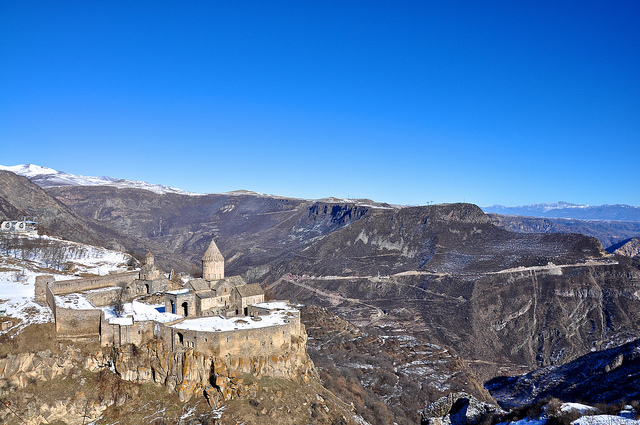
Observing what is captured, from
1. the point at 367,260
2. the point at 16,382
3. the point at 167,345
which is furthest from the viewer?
the point at 367,260

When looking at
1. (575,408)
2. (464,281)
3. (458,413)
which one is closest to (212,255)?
(458,413)

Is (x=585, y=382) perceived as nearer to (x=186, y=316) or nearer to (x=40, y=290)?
(x=186, y=316)

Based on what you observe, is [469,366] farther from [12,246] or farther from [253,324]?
[12,246]

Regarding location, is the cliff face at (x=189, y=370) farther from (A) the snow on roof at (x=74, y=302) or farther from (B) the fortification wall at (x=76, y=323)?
(A) the snow on roof at (x=74, y=302)

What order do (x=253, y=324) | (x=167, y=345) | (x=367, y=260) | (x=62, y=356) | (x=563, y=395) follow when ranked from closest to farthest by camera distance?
(x=62, y=356)
(x=167, y=345)
(x=253, y=324)
(x=563, y=395)
(x=367, y=260)

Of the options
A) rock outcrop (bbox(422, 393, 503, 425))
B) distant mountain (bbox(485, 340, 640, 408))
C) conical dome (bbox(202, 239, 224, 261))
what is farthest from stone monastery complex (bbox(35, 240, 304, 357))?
distant mountain (bbox(485, 340, 640, 408))

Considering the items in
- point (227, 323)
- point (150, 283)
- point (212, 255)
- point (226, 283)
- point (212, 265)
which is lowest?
point (227, 323)

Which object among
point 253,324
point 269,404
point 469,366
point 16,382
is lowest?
point 469,366

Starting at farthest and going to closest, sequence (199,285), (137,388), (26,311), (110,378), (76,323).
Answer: (199,285) → (26,311) → (76,323) → (137,388) → (110,378)

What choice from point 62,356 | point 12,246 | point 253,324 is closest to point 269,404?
point 253,324
